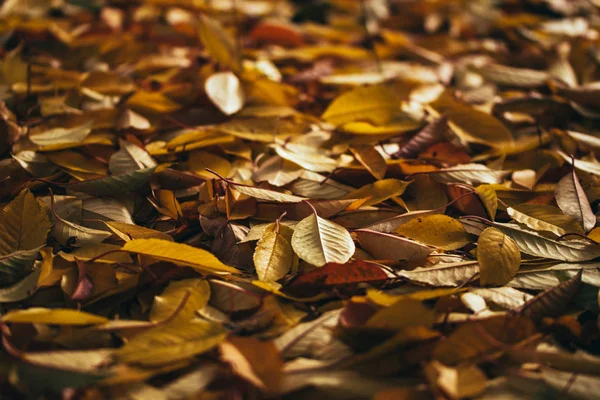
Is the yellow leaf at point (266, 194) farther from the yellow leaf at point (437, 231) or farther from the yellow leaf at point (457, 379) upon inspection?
the yellow leaf at point (457, 379)

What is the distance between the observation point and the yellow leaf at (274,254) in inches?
27.5

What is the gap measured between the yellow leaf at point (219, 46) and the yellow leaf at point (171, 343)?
2.17 ft

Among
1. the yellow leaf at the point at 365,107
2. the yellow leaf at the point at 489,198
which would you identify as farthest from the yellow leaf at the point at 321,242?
the yellow leaf at the point at 365,107

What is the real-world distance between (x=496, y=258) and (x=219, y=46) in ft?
2.35

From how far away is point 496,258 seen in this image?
713 mm

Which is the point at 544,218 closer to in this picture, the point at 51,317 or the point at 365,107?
the point at 365,107

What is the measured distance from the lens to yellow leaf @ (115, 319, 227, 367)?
57 centimetres

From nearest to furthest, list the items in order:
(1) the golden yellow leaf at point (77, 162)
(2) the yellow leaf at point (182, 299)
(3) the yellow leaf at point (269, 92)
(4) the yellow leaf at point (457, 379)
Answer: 1. (4) the yellow leaf at point (457, 379)
2. (2) the yellow leaf at point (182, 299)
3. (1) the golden yellow leaf at point (77, 162)
4. (3) the yellow leaf at point (269, 92)

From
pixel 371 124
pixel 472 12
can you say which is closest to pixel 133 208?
pixel 371 124

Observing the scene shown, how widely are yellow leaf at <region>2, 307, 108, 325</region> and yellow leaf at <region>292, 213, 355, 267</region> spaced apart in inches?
9.9

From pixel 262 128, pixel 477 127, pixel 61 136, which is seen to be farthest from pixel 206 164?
pixel 477 127

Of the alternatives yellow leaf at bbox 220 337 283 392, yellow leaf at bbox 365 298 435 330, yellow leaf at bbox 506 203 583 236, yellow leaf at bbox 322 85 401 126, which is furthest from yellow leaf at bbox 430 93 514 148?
yellow leaf at bbox 220 337 283 392

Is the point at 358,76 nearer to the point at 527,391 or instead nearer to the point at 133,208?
the point at 133,208

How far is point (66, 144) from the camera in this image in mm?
880
